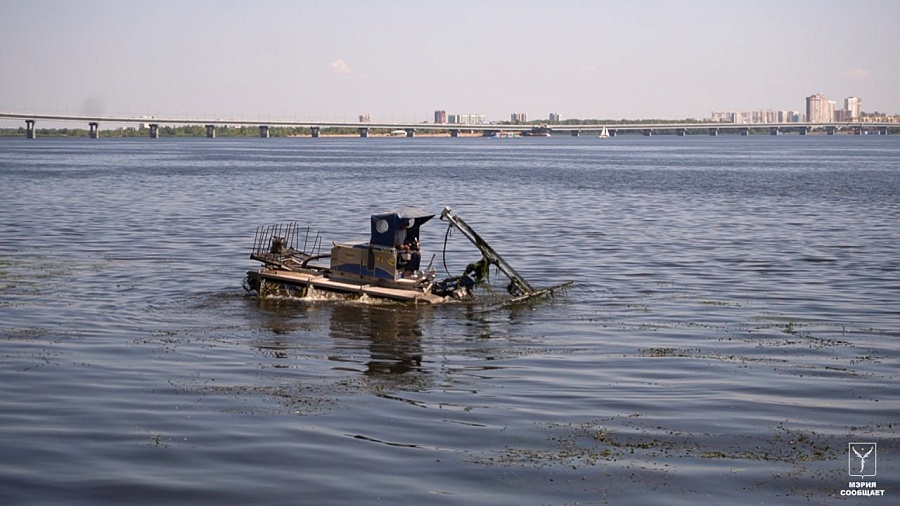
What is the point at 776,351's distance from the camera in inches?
942

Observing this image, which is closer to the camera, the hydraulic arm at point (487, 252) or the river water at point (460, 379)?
the river water at point (460, 379)

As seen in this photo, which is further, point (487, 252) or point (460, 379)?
point (487, 252)

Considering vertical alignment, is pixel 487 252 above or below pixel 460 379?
above

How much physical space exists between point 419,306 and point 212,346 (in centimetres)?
707

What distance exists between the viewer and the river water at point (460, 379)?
50.3 feet

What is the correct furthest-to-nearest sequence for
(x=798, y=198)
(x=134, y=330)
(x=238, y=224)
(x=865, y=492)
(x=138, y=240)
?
(x=798, y=198) → (x=238, y=224) → (x=138, y=240) → (x=134, y=330) → (x=865, y=492)

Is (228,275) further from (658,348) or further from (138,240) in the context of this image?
(658,348)

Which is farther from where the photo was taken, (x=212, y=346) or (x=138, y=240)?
(x=138, y=240)

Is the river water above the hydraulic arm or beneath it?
beneath

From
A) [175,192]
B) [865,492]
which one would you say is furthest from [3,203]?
[865,492]

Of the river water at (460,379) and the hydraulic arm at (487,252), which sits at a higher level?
the hydraulic arm at (487,252)

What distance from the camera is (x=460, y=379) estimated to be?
70.6 ft

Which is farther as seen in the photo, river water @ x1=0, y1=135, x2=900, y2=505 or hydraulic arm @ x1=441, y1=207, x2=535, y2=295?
hydraulic arm @ x1=441, y1=207, x2=535, y2=295

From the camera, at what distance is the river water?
15.3 m
